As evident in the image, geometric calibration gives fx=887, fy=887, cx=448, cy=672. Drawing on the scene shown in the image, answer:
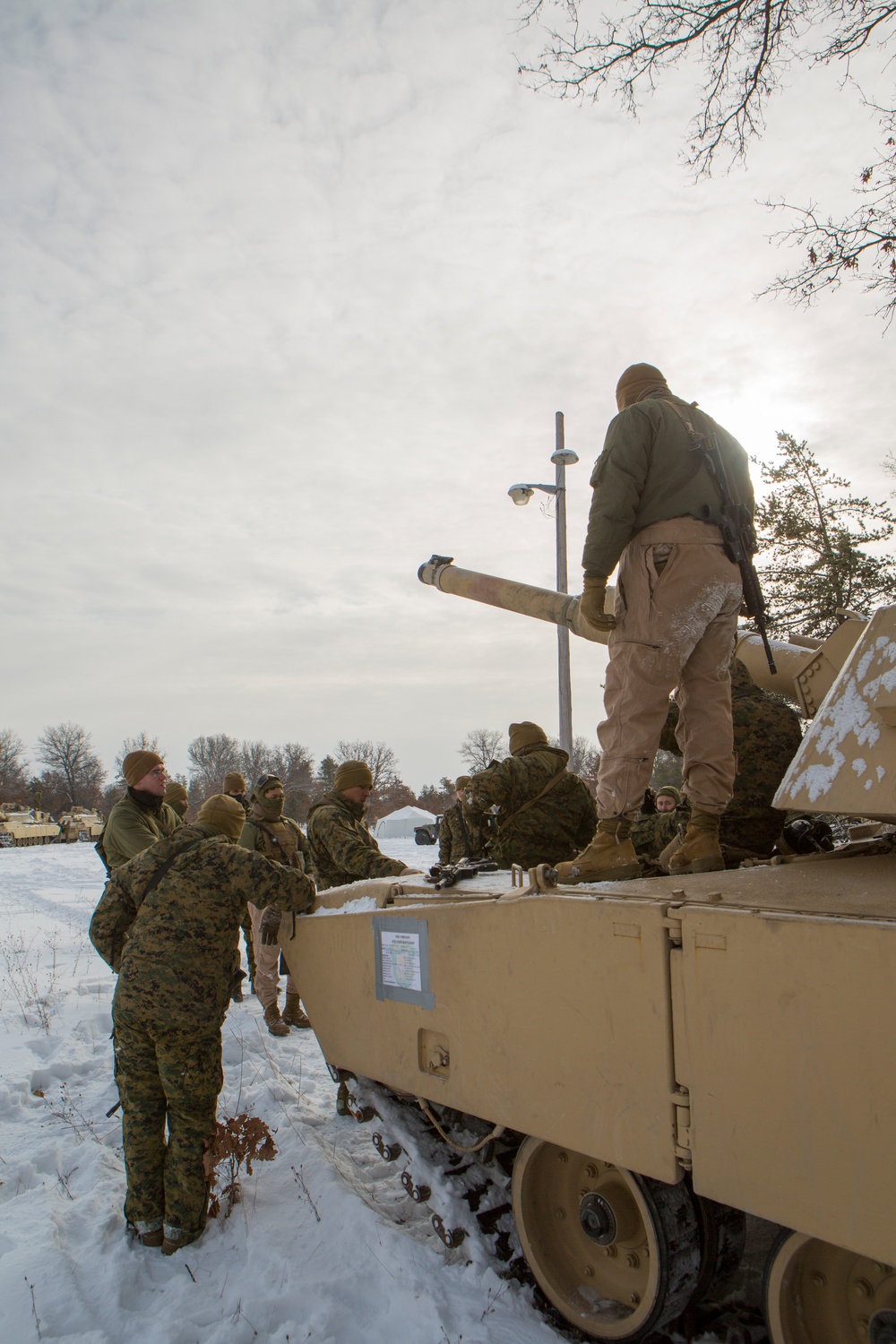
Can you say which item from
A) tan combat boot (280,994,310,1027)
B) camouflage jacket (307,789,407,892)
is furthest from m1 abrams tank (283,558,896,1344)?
tan combat boot (280,994,310,1027)

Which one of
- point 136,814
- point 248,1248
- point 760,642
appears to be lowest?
point 248,1248

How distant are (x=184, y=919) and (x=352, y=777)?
2030mm

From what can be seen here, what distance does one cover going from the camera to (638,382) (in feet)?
11.2

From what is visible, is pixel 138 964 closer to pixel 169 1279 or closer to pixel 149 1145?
pixel 149 1145

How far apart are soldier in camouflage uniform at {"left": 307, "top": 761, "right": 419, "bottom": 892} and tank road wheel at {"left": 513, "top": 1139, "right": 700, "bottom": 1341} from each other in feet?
5.98

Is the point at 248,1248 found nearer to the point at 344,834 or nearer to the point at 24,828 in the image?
the point at 344,834

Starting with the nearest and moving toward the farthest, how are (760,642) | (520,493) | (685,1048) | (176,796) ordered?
(685,1048) < (760,642) < (176,796) < (520,493)

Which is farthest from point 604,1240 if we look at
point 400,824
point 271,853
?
point 400,824

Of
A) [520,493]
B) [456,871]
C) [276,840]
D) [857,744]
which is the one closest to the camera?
[857,744]

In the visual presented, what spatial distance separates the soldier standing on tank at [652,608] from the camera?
300cm

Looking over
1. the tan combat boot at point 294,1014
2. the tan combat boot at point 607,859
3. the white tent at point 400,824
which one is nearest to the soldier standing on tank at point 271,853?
the tan combat boot at point 294,1014

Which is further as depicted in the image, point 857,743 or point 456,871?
point 456,871

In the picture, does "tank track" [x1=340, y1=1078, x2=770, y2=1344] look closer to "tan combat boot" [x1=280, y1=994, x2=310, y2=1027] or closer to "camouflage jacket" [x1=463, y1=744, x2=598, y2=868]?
"camouflage jacket" [x1=463, y1=744, x2=598, y2=868]

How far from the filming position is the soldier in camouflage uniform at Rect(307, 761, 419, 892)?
4.75 metres
